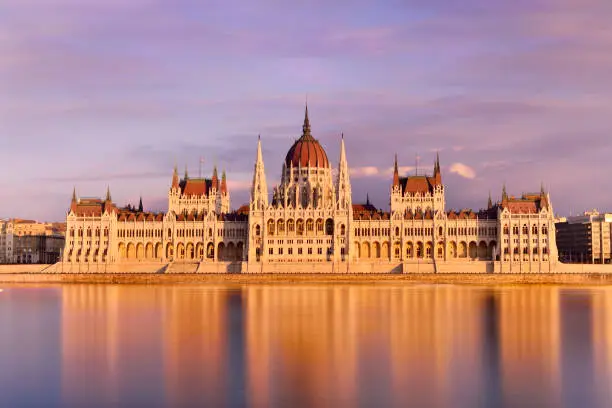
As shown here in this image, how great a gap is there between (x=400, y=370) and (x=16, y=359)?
20657mm

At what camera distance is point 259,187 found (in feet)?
471

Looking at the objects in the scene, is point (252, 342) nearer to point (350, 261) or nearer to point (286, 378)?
point (286, 378)

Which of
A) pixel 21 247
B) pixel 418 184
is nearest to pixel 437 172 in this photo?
pixel 418 184

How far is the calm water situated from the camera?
131 ft

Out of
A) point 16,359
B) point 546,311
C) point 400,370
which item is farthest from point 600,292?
point 16,359

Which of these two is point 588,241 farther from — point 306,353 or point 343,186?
point 306,353

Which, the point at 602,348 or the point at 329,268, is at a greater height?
the point at 329,268

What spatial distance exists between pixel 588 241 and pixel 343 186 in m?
56.4

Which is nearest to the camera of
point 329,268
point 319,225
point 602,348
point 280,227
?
point 602,348

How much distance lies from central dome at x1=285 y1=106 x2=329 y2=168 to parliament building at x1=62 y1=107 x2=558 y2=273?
20 centimetres

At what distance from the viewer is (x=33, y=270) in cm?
13525

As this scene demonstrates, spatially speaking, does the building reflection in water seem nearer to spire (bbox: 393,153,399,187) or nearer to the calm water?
the calm water

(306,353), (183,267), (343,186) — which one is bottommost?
(306,353)

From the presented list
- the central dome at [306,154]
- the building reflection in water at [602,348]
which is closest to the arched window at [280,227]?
the central dome at [306,154]
